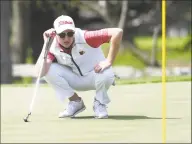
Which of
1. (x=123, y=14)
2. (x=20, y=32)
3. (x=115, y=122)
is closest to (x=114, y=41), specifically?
(x=115, y=122)

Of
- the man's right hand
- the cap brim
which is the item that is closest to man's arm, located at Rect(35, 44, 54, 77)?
the man's right hand

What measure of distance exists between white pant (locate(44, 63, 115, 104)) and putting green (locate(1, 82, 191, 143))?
25 cm

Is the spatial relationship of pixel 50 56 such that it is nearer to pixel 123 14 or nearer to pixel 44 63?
pixel 44 63

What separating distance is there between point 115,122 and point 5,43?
18.6 ft

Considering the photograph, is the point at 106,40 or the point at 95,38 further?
the point at 106,40

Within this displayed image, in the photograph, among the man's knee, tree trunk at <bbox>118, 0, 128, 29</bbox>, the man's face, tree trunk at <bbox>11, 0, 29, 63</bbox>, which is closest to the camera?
the man's face

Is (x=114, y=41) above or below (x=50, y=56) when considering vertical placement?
above

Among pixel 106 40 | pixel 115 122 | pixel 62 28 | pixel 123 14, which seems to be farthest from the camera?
pixel 123 14

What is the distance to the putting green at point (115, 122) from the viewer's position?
271 inches

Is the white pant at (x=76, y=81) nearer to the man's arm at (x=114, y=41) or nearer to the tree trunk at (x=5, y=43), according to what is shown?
the man's arm at (x=114, y=41)

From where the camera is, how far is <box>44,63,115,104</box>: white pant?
7.19m

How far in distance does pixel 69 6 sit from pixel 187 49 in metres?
Result: 5.06

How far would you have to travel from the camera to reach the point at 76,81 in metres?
7.23

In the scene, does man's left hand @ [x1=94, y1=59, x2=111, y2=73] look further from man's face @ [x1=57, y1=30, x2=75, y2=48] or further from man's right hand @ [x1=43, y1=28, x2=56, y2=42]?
man's right hand @ [x1=43, y1=28, x2=56, y2=42]
